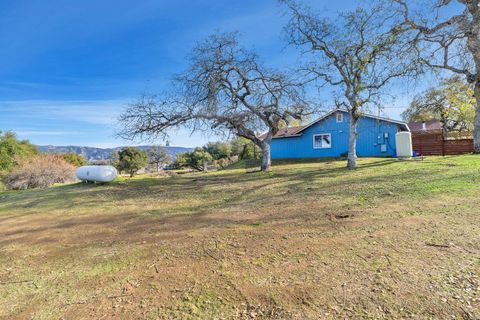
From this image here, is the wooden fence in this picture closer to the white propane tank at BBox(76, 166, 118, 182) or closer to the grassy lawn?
the grassy lawn

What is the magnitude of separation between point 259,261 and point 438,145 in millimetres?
20549

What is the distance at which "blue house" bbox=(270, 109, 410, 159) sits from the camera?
20125 millimetres

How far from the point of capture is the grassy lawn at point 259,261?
2359 millimetres

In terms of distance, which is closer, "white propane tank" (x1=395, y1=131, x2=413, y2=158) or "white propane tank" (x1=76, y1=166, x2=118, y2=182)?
"white propane tank" (x1=76, y1=166, x2=118, y2=182)

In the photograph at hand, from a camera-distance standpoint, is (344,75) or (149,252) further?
(344,75)

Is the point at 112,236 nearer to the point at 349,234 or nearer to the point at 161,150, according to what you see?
the point at 349,234

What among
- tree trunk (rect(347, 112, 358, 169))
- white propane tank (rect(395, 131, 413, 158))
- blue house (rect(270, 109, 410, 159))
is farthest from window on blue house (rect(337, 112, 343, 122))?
tree trunk (rect(347, 112, 358, 169))

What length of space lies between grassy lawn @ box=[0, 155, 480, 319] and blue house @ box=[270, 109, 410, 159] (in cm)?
1511

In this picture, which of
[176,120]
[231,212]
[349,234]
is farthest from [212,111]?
[349,234]

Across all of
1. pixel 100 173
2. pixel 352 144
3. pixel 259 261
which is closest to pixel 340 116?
pixel 352 144

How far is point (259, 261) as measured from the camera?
3170 millimetres

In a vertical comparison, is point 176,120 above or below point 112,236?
above

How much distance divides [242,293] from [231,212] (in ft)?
10.1

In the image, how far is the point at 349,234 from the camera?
3.81m
